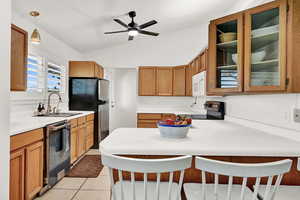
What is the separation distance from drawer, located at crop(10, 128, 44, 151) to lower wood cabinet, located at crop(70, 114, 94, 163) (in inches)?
39.6

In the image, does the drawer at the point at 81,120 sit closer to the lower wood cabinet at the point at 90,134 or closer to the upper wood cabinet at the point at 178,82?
the lower wood cabinet at the point at 90,134

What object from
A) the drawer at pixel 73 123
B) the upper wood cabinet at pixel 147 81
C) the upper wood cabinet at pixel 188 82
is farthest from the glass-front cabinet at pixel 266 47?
the upper wood cabinet at pixel 147 81

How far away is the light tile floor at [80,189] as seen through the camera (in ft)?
7.84

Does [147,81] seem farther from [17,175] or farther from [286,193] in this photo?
[286,193]

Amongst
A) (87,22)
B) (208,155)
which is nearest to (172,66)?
(87,22)

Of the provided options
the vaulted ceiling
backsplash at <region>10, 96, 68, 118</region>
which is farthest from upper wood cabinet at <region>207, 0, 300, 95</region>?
backsplash at <region>10, 96, 68, 118</region>

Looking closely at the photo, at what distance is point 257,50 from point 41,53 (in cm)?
334

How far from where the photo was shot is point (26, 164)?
2020 millimetres

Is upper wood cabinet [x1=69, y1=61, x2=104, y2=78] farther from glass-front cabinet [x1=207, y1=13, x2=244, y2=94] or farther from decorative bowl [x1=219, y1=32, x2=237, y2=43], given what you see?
decorative bowl [x1=219, y1=32, x2=237, y2=43]

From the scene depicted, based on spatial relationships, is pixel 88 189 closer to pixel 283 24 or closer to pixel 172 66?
pixel 283 24

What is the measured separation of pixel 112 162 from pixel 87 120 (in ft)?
11.0

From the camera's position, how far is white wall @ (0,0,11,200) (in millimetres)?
797

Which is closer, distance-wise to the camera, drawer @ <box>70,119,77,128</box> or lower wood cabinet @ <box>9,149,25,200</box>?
lower wood cabinet @ <box>9,149,25,200</box>

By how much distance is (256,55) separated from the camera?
1.85 m
